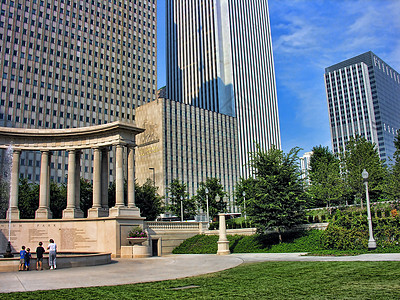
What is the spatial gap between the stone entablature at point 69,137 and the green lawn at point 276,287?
24513 millimetres

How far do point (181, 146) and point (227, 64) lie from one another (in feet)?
176

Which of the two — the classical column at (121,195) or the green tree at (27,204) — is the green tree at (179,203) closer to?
the green tree at (27,204)

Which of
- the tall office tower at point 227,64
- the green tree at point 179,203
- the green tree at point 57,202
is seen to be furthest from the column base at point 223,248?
the tall office tower at point 227,64

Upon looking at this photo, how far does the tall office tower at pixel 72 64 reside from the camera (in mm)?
98812

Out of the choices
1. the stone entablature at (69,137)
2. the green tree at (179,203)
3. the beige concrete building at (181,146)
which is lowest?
the green tree at (179,203)

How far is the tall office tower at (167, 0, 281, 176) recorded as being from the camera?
477 ft

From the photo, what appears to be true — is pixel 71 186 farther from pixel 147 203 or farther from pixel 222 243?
pixel 222 243

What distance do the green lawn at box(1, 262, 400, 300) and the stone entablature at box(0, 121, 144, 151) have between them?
2451cm

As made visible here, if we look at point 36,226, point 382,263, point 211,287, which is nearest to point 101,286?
point 211,287

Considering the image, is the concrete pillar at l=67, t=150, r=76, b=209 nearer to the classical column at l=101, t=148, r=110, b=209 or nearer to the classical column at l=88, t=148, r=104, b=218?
the classical column at l=88, t=148, r=104, b=218

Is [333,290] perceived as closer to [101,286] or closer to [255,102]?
[101,286]

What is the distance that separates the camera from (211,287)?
14.0m

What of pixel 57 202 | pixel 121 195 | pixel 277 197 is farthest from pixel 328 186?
pixel 57 202

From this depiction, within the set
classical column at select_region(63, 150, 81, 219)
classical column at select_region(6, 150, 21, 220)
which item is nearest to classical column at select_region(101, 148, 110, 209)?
classical column at select_region(63, 150, 81, 219)
